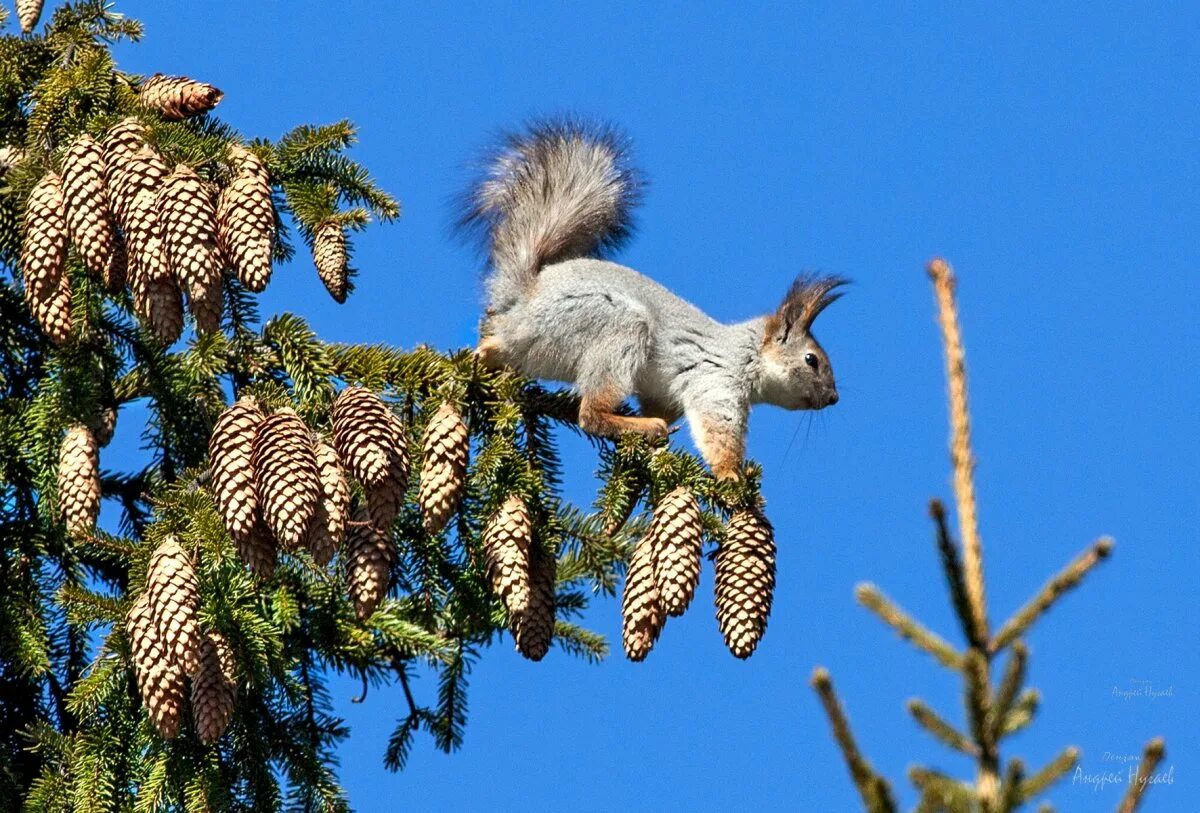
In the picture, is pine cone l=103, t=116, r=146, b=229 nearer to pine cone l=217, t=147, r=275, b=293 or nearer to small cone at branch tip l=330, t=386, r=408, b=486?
pine cone l=217, t=147, r=275, b=293

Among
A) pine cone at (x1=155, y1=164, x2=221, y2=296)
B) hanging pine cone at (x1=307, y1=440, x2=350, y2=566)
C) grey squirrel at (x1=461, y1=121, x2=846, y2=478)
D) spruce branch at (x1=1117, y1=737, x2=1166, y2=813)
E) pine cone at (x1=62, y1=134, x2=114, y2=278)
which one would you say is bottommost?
spruce branch at (x1=1117, y1=737, x2=1166, y2=813)

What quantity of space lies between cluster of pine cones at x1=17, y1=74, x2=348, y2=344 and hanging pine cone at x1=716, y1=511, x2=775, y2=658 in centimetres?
84

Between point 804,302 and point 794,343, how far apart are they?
0.12 meters

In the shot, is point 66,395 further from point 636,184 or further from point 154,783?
point 636,184

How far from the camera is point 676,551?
8.09 ft

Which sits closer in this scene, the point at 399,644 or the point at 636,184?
the point at 399,644

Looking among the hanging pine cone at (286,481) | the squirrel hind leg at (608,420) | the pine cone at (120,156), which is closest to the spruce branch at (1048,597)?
the hanging pine cone at (286,481)

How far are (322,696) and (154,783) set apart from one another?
45 cm

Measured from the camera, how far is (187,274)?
2348 mm

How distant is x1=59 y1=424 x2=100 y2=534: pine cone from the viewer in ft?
8.85

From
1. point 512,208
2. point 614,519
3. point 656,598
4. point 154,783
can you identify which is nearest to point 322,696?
point 154,783

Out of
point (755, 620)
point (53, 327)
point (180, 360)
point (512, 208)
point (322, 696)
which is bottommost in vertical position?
point (755, 620)

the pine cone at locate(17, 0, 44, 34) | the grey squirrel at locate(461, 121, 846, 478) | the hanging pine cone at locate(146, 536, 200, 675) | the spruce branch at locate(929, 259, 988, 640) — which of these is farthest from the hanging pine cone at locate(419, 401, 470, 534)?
the pine cone at locate(17, 0, 44, 34)

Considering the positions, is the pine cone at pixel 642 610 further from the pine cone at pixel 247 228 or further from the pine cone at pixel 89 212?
the pine cone at pixel 89 212
